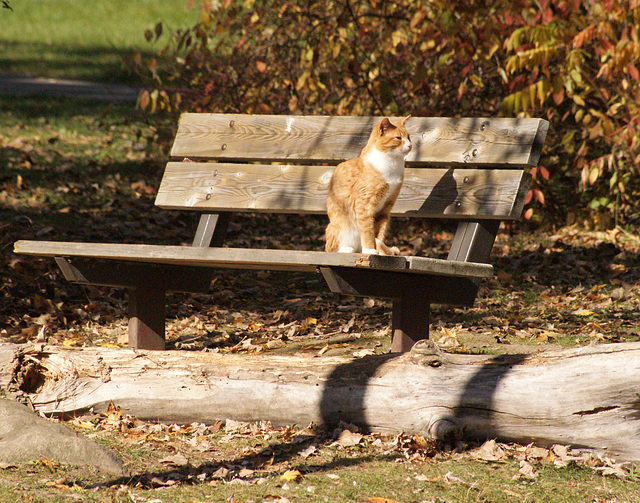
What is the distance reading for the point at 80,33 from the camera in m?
26.1

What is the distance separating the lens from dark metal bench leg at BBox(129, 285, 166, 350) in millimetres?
4109

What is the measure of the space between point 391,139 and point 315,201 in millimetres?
780

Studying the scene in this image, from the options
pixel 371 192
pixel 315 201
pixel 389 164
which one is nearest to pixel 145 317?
pixel 315 201

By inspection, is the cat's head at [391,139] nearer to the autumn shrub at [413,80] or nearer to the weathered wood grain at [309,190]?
the weathered wood grain at [309,190]

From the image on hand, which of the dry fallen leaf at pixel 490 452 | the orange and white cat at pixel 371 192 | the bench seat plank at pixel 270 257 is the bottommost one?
the dry fallen leaf at pixel 490 452

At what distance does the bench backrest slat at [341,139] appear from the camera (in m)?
3.85

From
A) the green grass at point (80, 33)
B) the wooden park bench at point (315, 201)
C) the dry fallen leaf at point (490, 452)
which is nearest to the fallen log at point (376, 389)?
the dry fallen leaf at point (490, 452)

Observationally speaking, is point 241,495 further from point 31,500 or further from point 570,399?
point 570,399

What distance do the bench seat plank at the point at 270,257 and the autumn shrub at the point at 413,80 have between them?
2.73 metres

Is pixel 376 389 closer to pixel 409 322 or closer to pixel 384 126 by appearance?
pixel 409 322

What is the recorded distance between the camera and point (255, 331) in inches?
203

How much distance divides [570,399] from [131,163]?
7666mm

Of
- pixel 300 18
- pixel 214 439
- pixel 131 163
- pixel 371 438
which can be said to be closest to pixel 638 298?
pixel 371 438

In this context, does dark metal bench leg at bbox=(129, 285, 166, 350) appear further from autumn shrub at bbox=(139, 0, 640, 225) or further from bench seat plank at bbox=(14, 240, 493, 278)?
autumn shrub at bbox=(139, 0, 640, 225)
